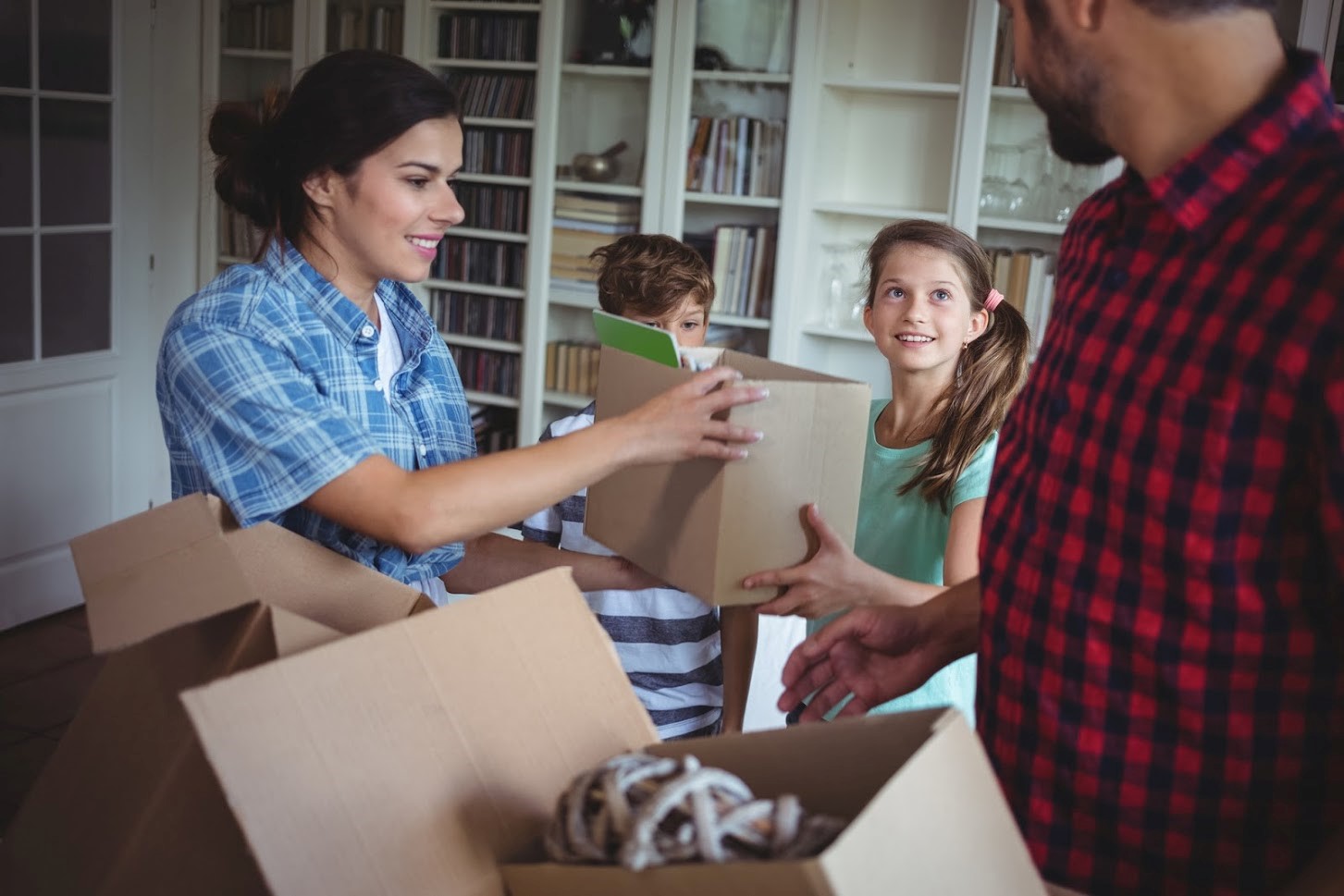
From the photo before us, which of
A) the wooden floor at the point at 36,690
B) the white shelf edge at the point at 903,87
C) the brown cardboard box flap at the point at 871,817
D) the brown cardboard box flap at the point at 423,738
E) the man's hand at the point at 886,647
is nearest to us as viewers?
the brown cardboard box flap at the point at 871,817

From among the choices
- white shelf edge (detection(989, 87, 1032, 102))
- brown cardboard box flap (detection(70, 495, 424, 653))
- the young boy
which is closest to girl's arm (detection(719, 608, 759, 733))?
the young boy

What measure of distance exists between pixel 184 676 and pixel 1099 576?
0.73m

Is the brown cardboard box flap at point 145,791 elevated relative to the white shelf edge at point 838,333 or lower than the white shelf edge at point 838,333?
lower

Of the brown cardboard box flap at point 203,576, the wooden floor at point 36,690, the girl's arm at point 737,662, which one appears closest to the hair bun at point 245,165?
the brown cardboard box flap at point 203,576

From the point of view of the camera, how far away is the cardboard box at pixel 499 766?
30.6 inches

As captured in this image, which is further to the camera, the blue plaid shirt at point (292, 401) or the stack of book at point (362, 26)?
the stack of book at point (362, 26)

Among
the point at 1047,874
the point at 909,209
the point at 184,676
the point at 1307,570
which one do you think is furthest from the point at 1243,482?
the point at 909,209

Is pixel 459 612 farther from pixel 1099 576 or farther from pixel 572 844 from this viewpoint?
pixel 1099 576

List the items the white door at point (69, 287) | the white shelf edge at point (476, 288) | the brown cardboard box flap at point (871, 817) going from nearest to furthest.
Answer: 1. the brown cardboard box flap at point (871, 817)
2. the white door at point (69, 287)
3. the white shelf edge at point (476, 288)

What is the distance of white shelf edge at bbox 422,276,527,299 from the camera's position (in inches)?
180

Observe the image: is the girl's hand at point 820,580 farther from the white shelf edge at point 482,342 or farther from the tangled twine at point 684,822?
the white shelf edge at point 482,342

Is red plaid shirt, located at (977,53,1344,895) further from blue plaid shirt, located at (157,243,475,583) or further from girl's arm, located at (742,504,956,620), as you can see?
blue plaid shirt, located at (157,243,475,583)

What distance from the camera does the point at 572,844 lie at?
807 mm

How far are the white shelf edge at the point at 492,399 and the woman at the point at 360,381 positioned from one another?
276 centimetres
